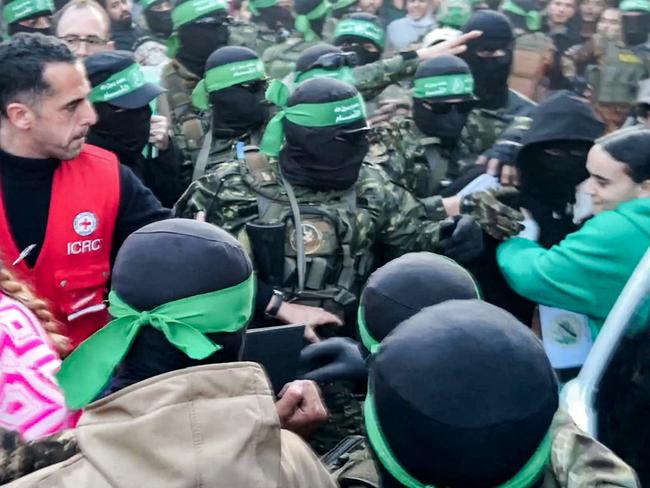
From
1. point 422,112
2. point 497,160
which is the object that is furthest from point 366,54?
point 497,160

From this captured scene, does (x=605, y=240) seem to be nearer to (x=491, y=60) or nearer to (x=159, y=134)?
(x=159, y=134)

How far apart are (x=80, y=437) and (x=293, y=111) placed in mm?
2650

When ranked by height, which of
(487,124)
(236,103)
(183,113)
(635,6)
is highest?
(236,103)

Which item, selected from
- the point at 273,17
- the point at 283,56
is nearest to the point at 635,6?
the point at 283,56

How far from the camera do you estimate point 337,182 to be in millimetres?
4090

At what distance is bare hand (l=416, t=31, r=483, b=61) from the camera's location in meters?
6.38

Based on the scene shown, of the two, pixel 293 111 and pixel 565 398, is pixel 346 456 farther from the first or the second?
pixel 293 111

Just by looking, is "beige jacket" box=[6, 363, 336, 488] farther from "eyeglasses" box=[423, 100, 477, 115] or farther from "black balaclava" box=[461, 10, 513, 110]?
"black balaclava" box=[461, 10, 513, 110]

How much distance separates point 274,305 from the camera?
12.4 feet

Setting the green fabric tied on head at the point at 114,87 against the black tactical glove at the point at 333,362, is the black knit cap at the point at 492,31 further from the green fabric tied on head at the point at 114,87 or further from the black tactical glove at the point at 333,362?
the black tactical glove at the point at 333,362

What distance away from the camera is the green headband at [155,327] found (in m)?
2.00

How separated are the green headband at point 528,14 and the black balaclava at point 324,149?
5393 mm

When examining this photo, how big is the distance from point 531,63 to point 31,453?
6821 millimetres

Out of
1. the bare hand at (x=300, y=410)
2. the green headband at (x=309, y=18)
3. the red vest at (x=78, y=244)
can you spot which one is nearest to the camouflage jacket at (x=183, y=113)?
the red vest at (x=78, y=244)
